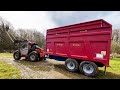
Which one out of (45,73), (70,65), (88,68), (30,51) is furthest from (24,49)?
(88,68)

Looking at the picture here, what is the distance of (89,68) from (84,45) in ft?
3.74

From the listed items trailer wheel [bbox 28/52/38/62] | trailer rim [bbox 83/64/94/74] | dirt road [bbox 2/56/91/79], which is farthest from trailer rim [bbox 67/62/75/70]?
trailer wheel [bbox 28/52/38/62]

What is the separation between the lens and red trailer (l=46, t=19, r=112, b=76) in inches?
207

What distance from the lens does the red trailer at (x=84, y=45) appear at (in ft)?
17.2

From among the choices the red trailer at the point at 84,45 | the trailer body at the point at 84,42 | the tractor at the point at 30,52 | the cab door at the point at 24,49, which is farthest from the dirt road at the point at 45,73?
the cab door at the point at 24,49

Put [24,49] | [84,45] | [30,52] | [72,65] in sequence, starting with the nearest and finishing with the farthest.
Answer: [84,45] < [72,65] < [30,52] < [24,49]

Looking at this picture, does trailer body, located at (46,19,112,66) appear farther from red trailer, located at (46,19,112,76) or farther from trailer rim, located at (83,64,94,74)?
trailer rim, located at (83,64,94,74)

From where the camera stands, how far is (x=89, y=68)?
18.3 ft

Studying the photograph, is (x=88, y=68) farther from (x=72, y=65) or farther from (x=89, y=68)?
(x=72, y=65)
